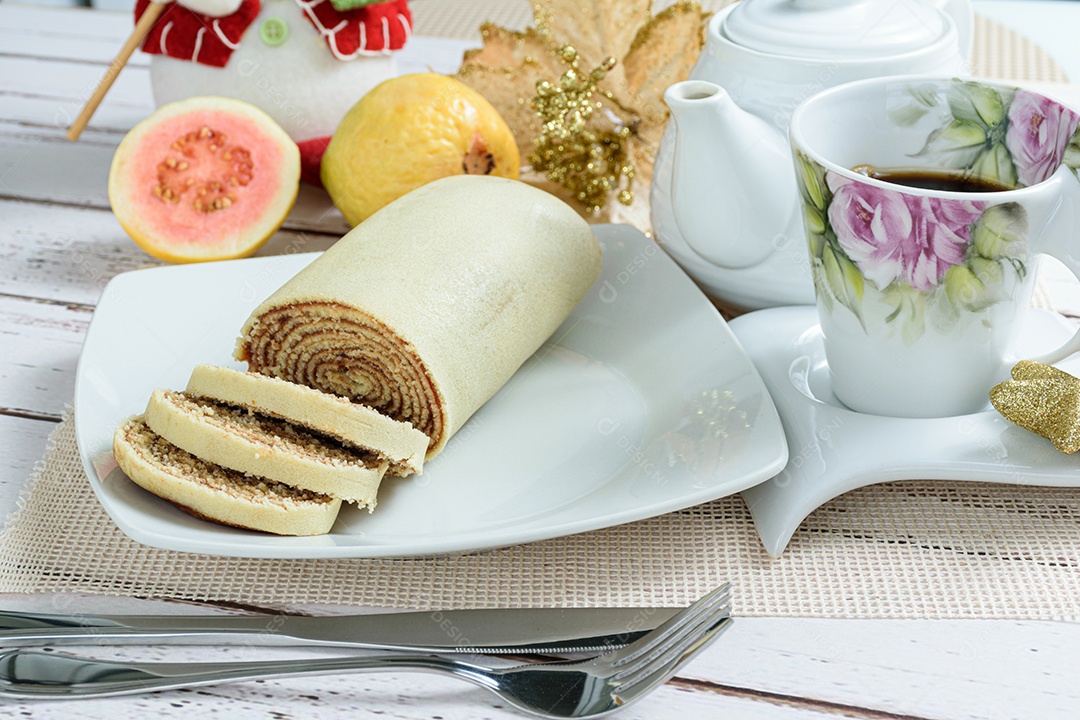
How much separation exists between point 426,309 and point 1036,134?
59 centimetres

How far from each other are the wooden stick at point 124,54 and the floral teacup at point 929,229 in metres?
0.96

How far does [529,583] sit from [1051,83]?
1.44 metres

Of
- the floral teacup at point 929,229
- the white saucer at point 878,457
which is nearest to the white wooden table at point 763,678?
the white saucer at point 878,457

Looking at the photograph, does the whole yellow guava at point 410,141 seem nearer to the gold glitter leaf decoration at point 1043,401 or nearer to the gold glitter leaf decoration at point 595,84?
the gold glitter leaf decoration at point 595,84

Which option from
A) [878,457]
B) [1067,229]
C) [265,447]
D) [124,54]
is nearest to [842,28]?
[1067,229]

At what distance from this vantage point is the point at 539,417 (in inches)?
42.4

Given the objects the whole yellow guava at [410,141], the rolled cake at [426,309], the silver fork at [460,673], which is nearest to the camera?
the silver fork at [460,673]

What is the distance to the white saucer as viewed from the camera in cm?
91

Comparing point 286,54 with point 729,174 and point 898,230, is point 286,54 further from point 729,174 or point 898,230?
point 898,230

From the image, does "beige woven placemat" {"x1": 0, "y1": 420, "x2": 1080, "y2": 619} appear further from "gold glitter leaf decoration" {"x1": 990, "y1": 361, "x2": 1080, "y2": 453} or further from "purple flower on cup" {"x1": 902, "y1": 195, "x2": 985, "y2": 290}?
"purple flower on cup" {"x1": 902, "y1": 195, "x2": 985, "y2": 290}

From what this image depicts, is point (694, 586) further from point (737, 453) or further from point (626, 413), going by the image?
point (626, 413)

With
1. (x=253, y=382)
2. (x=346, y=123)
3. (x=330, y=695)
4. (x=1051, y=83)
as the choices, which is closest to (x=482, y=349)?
(x=253, y=382)

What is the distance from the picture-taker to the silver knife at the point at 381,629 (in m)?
0.78

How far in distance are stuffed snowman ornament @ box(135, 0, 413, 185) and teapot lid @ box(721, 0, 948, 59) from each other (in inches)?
23.3
